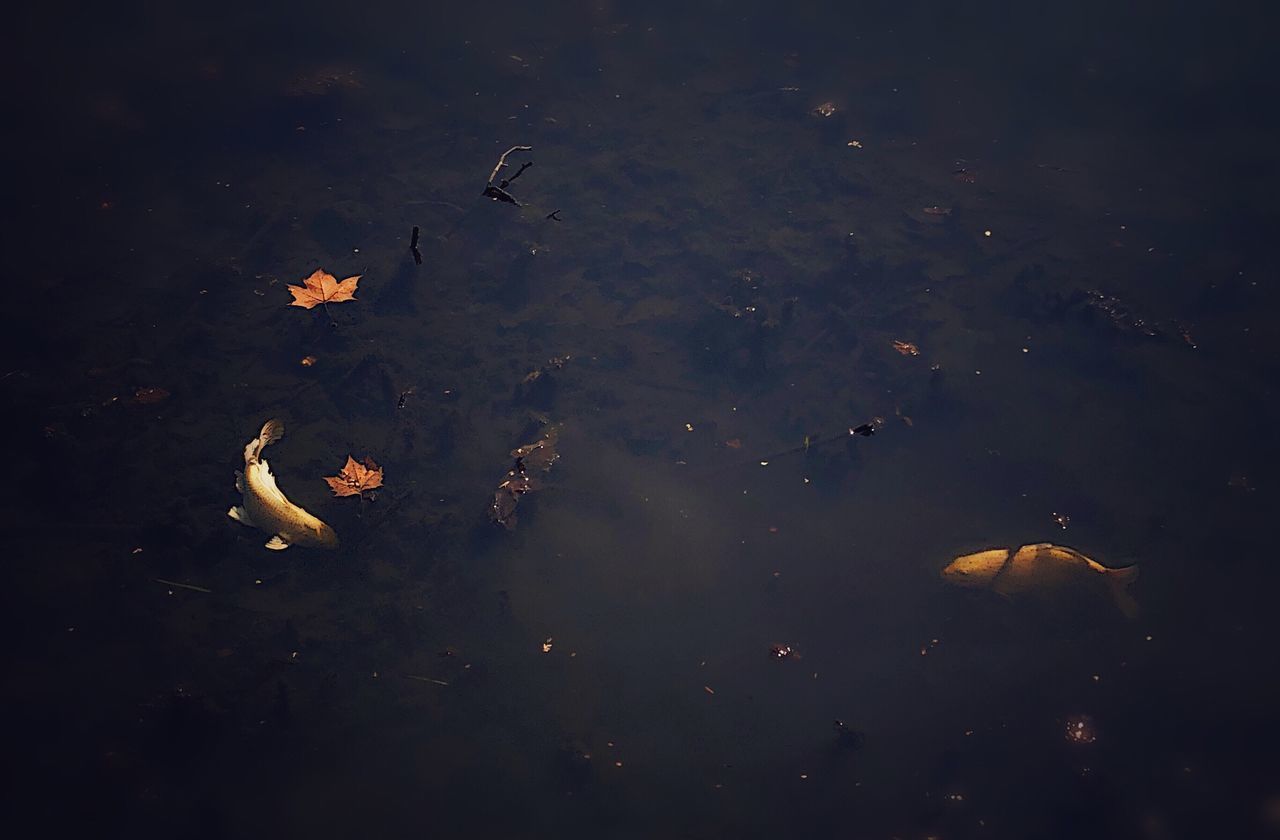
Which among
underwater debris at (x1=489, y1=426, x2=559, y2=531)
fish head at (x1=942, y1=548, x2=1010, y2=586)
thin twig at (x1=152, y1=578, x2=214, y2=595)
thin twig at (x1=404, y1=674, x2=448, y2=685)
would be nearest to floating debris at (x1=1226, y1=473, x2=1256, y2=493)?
fish head at (x1=942, y1=548, x2=1010, y2=586)

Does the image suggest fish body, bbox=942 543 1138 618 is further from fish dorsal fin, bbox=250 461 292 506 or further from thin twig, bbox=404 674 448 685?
fish dorsal fin, bbox=250 461 292 506

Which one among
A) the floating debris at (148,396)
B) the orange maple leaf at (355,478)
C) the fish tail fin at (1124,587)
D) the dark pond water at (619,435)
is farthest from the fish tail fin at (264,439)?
the fish tail fin at (1124,587)

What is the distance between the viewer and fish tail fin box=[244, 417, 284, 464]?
4457mm

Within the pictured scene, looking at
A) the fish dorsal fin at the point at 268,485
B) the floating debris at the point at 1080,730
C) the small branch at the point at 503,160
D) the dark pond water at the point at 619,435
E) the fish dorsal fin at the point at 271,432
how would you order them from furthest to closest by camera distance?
the small branch at the point at 503,160 → the fish dorsal fin at the point at 271,432 → the fish dorsal fin at the point at 268,485 → the floating debris at the point at 1080,730 → the dark pond water at the point at 619,435

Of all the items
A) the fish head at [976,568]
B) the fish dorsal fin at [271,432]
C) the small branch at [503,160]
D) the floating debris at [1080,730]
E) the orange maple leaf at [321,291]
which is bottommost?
the floating debris at [1080,730]

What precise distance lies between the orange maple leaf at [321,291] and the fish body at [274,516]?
1.38 m

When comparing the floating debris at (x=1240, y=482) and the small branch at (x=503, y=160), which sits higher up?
the small branch at (x=503, y=160)

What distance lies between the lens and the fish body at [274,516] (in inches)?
164

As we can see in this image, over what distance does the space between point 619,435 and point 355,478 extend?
164 cm

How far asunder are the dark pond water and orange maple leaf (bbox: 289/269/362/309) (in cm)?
11

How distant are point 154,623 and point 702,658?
294 cm

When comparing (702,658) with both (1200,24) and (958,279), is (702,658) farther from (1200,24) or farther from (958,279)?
(1200,24)

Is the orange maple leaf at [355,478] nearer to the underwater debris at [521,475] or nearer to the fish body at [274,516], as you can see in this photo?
the fish body at [274,516]

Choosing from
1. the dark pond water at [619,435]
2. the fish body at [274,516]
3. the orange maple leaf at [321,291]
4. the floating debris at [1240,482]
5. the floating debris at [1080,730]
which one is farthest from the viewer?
the orange maple leaf at [321,291]
